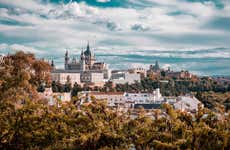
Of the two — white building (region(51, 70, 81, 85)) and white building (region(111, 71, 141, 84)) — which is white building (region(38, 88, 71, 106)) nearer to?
white building (region(51, 70, 81, 85))

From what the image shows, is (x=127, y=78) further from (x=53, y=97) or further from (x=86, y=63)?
(x=53, y=97)

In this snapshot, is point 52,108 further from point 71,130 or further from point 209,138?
point 209,138

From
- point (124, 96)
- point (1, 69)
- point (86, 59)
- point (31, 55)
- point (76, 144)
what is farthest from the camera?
point (86, 59)

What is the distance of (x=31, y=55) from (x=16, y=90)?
661cm

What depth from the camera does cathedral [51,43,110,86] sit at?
113675mm

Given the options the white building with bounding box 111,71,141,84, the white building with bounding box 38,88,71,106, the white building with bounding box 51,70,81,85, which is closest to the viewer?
the white building with bounding box 38,88,71,106

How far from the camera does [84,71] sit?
124562 mm

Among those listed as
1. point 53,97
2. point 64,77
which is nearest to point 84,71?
point 64,77

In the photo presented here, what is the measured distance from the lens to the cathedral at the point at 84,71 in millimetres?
113675

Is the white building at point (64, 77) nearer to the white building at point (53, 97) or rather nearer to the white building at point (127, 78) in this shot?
the white building at point (127, 78)

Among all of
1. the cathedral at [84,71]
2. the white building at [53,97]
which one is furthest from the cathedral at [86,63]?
the white building at [53,97]

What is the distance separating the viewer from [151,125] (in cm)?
1170

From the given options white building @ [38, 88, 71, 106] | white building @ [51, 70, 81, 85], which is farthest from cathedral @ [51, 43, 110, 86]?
white building @ [38, 88, 71, 106]

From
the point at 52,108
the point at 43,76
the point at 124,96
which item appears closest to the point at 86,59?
the point at 124,96
